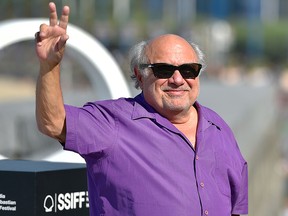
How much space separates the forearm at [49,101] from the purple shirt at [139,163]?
5cm

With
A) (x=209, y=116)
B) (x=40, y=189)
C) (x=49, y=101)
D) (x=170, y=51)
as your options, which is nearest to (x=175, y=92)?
(x=170, y=51)

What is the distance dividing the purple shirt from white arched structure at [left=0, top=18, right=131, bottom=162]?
1.09 m

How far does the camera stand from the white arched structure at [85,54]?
459cm

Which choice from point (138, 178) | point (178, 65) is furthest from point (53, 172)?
point (178, 65)

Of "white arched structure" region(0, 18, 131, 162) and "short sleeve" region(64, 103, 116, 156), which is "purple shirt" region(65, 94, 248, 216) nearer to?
"short sleeve" region(64, 103, 116, 156)

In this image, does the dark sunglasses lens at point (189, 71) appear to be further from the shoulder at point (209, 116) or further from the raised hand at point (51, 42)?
the raised hand at point (51, 42)

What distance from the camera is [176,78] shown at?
140 inches

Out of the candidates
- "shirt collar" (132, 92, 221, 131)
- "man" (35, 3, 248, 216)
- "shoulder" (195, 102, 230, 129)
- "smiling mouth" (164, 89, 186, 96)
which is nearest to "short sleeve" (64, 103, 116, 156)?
"man" (35, 3, 248, 216)

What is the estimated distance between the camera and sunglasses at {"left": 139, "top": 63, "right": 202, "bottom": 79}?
356 cm

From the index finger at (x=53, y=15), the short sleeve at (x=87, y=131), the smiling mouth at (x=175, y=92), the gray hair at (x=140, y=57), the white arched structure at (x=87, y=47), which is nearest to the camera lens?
the index finger at (x=53, y=15)

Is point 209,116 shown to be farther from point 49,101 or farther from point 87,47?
point 87,47

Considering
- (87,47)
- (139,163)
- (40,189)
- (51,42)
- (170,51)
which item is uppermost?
(51,42)

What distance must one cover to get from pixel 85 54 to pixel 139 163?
153 centimetres

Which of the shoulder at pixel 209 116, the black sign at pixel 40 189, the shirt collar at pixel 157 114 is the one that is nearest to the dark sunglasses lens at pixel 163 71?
the shirt collar at pixel 157 114
